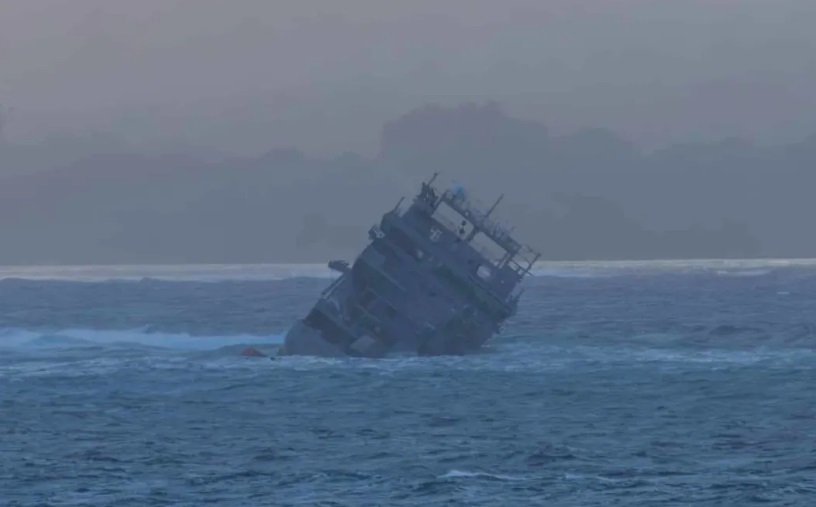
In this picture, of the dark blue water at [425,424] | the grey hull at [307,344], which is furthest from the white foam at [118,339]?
the grey hull at [307,344]

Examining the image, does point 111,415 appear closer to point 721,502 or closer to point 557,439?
point 557,439

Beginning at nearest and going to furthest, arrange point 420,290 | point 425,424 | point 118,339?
point 425,424 < point 420,290 < point 118,339

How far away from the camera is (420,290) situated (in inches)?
2544

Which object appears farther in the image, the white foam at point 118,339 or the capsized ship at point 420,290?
the white foam at point 118,339

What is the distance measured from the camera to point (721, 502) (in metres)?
34.8

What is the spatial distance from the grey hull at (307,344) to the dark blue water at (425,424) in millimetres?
1419

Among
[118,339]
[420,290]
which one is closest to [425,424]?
[420,290]

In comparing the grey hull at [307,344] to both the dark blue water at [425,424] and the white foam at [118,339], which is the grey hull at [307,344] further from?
the white foam at [118,339]

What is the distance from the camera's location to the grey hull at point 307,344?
66.7 metres

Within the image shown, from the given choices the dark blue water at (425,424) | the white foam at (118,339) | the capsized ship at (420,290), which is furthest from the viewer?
the white foam at (118,339)

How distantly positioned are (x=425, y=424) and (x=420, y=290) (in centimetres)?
1762

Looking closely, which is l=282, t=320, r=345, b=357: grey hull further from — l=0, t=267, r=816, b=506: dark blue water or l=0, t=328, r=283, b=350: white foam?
l=0, t=328, r=283, b=350: white foam

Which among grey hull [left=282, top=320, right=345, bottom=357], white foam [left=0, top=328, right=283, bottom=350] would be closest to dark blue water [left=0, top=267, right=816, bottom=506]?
white foam [left=0, top=328, right=283, bottom=350]

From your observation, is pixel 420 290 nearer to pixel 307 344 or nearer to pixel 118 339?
pixel 307 344
